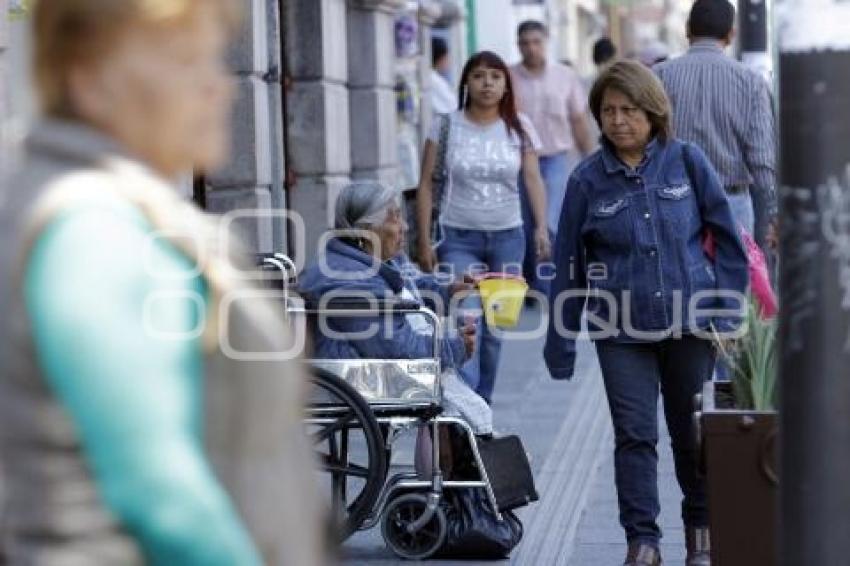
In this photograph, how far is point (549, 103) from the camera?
53.5 ft

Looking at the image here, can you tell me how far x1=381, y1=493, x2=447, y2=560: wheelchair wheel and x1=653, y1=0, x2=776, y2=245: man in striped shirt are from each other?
2.34 m

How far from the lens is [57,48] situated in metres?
2.50

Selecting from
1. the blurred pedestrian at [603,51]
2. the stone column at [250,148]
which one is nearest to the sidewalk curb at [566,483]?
the stone column at [250,148]

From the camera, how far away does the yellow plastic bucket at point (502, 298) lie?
8.61 m

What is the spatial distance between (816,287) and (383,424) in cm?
346

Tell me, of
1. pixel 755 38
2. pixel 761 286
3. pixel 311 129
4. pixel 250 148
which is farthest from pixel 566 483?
pixel 755 38

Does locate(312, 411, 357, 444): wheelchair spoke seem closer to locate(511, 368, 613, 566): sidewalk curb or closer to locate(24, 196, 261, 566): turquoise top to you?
locate(511, 368, 613, 566): sidewalk curb

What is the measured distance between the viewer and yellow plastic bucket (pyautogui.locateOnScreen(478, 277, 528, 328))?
8609 millimetres

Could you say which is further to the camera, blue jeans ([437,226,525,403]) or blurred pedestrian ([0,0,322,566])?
blue jeans ([437,226,525,403])

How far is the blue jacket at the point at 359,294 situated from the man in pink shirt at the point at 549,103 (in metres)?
8.27

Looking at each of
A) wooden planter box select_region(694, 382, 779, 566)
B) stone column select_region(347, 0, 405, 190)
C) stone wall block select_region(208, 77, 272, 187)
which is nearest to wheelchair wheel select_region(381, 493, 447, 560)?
wooden planter box select_region(694, 382, 779, 566)

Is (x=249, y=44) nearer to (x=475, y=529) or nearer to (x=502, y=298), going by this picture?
(x=502, y=298)

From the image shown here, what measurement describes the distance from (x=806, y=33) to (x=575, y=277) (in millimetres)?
3199

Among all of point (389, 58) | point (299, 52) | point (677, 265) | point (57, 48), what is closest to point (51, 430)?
point (57, 48)
